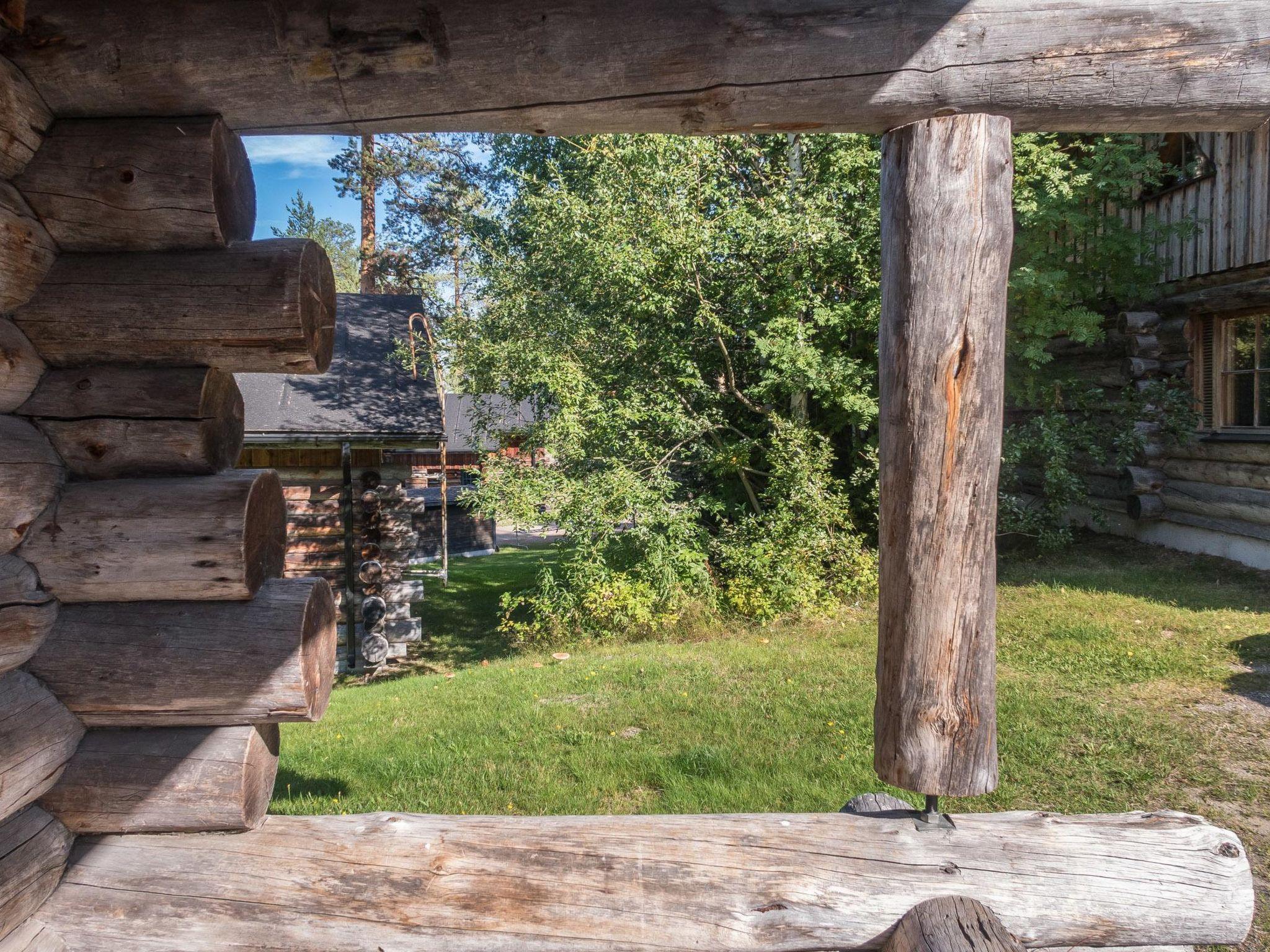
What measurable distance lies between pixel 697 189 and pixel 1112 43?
8.51m

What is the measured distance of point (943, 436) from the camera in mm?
2607

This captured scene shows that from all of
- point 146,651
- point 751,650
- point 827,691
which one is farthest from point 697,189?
point 146,651

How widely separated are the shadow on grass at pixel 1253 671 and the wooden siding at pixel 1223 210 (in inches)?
195

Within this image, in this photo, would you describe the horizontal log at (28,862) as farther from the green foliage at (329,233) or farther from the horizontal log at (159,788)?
the green foliage at (329,233)

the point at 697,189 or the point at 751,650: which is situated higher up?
the point at 697,189

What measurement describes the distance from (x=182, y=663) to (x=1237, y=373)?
11.8m

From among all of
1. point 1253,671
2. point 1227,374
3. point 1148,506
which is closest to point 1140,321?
point 1227,374

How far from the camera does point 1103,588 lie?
9594 mm

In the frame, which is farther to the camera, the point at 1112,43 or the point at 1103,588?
the point at 1103,588

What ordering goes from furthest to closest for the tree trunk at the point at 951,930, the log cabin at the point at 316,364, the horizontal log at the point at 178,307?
the horizontal log at the point at 178,307 < the log cabin at the point at 316,364 < the tree trunk at the point at 951,930

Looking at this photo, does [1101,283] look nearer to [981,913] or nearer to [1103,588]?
[1103,588]

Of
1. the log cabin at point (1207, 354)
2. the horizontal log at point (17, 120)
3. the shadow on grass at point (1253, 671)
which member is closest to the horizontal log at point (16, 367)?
the horizontal log at point (17, 120)

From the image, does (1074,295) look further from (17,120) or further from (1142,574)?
(17,120)

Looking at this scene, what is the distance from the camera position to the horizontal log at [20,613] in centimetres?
261
